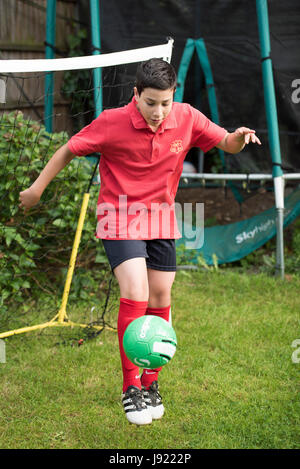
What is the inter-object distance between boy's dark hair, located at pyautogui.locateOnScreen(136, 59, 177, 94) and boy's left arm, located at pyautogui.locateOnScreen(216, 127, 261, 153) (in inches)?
17.3

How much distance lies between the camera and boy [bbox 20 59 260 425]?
2.77 meters

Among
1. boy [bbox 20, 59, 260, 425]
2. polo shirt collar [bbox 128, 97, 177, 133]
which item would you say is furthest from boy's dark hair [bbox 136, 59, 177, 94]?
polo shirt collar [bbox 128, 97, 177, 133]

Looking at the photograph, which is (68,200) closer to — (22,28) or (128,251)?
(128,251)

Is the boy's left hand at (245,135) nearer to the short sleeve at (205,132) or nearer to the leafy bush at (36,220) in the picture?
the short sleeve at (205,132)

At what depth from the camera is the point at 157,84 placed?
258cm

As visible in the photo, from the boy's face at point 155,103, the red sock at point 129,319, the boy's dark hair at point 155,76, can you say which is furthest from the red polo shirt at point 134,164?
the red sock at point 129,319

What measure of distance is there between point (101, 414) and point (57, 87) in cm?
505

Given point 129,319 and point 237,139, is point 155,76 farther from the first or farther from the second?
point 129,319

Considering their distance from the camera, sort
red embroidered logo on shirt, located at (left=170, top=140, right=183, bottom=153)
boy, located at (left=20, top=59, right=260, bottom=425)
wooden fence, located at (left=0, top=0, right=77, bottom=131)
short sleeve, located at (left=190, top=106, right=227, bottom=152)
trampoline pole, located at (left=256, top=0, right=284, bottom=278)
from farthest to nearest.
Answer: wooden fence, located at (left=0, top=0, right=77, bottom=131) → trampoline pole, located at (left=256, top=0, right=284, bottom=278) → short sleeve, located at (left=190, top=106, right=227, bottom=152) → red embroidered logo on shirt, located at (left=170, top=140, right=183, bottom=153) → boy, located at (left=20, top=59, right=260, bottom=425)

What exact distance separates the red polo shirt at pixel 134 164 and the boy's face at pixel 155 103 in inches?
4.0

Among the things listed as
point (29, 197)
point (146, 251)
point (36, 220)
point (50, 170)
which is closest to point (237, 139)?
point (146, 251)

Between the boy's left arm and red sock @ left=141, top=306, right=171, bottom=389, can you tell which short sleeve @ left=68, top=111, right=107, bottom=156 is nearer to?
the boy's left arm
